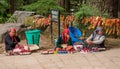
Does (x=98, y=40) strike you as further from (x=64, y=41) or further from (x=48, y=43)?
(x=48, y=43)

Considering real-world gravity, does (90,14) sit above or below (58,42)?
above

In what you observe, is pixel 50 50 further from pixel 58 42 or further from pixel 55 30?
pixel 55 30

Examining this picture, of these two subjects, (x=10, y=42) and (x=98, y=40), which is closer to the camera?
(x=10, y=42)

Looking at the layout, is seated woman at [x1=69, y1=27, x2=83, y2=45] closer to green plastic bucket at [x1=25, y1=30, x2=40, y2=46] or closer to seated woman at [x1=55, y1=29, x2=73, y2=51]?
seated woman at [x1=55, y1=29, x2=73, y2=51]

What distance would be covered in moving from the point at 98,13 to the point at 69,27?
1770mm

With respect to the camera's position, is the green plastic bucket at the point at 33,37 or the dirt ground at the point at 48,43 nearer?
the green plastic bucket at the point at 33,37

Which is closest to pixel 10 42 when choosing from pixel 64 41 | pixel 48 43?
pixel 64 41

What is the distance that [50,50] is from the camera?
1120 cm

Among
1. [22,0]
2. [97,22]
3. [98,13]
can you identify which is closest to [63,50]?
[97,22]

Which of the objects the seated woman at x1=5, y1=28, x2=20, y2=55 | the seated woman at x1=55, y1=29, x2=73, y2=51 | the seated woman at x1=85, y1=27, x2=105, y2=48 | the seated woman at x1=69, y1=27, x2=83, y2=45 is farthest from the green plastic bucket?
the seated woman at x1=85, y1=27, x2=105, y2=48

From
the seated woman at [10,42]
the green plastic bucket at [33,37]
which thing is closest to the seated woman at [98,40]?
the green plastic bucket at [33,37]

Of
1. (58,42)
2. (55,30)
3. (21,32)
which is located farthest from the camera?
(55,30)

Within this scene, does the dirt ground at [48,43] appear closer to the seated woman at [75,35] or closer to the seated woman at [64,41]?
the seated woman at [64,41]

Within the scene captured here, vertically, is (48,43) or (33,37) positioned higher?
(33,37)
